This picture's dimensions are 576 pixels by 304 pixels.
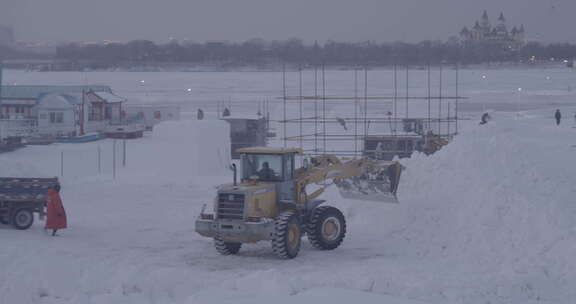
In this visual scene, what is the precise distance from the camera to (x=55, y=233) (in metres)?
16.0

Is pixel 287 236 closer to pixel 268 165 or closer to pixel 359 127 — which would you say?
pixel 268 165

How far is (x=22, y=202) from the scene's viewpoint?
647 inches

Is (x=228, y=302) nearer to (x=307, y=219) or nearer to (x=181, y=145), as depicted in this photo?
(x=307, y=219)

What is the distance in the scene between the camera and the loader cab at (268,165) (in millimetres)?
14203

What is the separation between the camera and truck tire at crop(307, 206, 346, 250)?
47.4 ft

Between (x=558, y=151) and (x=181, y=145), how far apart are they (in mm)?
14485

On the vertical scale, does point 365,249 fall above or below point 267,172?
below

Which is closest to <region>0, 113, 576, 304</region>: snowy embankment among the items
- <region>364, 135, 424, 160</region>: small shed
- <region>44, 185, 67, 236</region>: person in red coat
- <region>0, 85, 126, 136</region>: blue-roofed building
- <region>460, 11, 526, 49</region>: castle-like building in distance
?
<region>44, 185, 67, 236</region>: person in red coat

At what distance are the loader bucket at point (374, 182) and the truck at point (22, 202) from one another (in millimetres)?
6406

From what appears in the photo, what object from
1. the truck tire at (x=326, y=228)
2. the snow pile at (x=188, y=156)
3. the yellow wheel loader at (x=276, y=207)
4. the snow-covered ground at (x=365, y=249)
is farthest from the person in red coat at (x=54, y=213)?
the snow pile at (x=188, y=156)

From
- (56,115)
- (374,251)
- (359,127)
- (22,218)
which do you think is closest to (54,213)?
(22,218)

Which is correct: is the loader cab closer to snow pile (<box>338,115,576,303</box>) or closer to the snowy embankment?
the snowy embankment

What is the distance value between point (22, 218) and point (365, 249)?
750 centimetres

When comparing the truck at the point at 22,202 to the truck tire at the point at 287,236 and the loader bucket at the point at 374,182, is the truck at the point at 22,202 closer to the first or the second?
the truck tire at the point at 287,236
